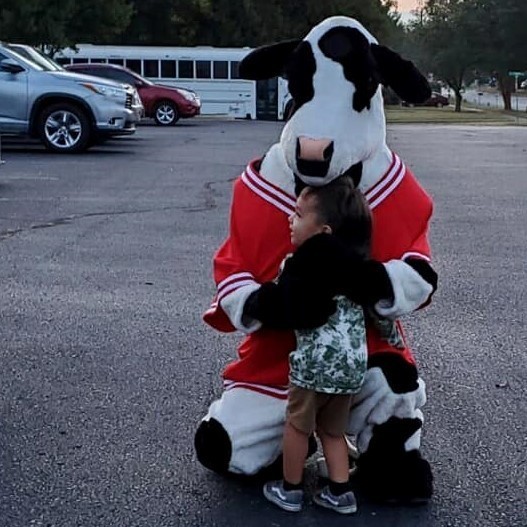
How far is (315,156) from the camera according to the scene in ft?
11.6

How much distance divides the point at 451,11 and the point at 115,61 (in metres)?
40.4

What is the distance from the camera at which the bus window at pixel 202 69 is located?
39.4m

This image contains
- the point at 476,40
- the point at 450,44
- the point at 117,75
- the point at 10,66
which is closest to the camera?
the point at 10,66

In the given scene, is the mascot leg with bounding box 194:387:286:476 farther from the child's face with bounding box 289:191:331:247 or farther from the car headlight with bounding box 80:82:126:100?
the car headlight with bounding box 80:82:126:100

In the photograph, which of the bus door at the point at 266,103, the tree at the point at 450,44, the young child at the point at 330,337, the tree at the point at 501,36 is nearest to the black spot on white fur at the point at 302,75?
the young child at the point at 330,337

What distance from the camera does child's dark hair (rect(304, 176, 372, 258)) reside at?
3521 mm

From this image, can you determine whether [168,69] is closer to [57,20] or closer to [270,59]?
[57,20]

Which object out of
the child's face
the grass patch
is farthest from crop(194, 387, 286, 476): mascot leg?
the grass patch

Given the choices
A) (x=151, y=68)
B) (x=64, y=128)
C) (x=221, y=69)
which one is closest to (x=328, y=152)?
(x=64, y=128)

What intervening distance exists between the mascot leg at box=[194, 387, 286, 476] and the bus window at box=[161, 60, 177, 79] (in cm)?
3669

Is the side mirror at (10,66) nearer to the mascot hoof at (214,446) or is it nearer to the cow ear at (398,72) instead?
the mascot hoof at (214,446)

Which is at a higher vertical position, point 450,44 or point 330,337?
point 450,44

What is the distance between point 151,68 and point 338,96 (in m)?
37.2

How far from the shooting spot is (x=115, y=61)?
130 ft
